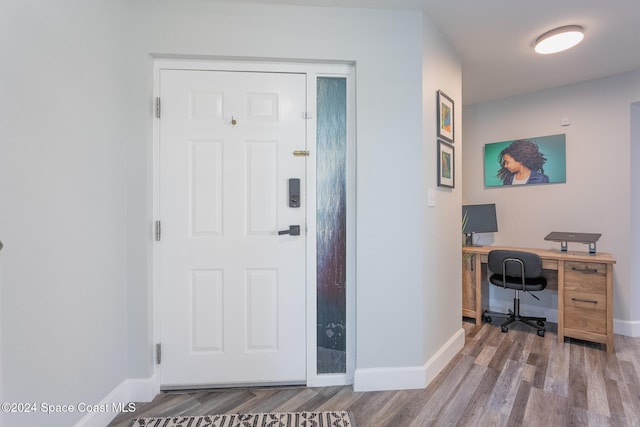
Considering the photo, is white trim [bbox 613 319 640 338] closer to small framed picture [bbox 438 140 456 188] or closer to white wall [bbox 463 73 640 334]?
white wall [bbox 463 73 640 334]

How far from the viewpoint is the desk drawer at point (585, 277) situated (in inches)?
91.0

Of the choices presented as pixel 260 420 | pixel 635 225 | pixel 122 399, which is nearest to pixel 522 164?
pixel 635 225

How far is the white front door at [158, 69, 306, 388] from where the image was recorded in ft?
5.72

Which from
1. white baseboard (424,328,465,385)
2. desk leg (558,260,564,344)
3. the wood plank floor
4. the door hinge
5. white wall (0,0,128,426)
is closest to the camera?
white wall (0,0,128,426)

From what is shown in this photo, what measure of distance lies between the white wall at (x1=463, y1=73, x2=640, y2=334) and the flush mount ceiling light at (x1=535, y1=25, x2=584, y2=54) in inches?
41.0

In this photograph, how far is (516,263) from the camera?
2.58 metres

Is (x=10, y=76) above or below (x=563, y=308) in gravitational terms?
above

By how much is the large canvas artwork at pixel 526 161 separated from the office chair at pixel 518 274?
0.96 meters

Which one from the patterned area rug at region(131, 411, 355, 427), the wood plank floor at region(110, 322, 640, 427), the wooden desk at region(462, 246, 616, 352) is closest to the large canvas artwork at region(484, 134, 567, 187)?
the wooden desk at region(462, 246, 616, 352)

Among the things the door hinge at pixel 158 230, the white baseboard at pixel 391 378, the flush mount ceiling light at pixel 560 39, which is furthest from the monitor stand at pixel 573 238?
the door hinge at pixel 158 230

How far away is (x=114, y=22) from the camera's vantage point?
5.16ft

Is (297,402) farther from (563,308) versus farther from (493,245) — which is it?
(493,245)

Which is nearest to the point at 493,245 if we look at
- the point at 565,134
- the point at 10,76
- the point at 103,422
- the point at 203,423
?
the point at 565,134

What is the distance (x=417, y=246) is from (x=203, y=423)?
156 centimetres
